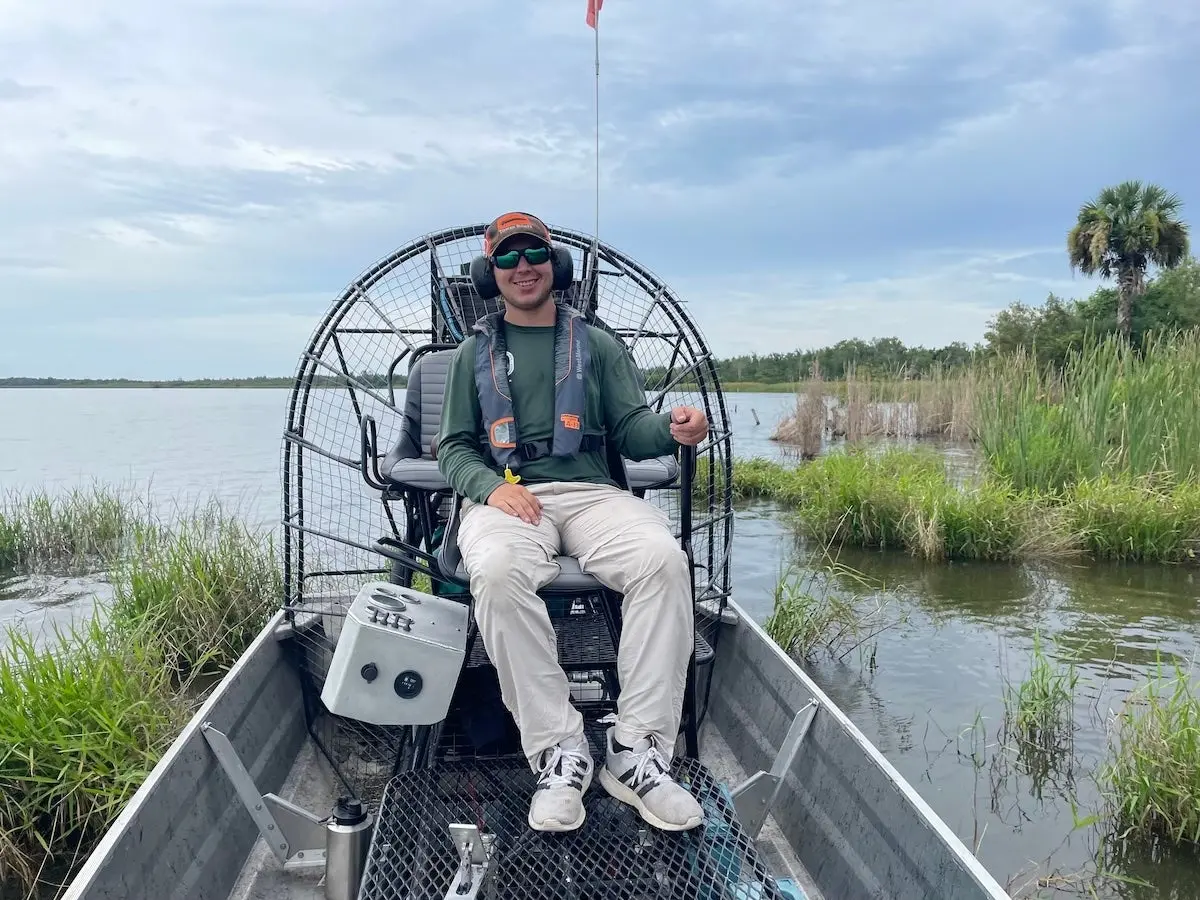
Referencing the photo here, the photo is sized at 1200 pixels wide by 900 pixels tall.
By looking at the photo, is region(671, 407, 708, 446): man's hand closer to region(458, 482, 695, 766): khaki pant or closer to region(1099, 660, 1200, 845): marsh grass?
region(458, 482, 695, 766): khaki pant

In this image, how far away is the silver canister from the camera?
2.41 metres

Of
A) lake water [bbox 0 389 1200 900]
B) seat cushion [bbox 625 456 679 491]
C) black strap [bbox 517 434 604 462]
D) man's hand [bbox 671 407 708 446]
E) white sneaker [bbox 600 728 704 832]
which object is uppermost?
man's hand [bbox 671 407 708 446]

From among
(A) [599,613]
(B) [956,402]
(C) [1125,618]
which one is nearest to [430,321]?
(A) [599,613]

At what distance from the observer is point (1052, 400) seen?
10547 mm

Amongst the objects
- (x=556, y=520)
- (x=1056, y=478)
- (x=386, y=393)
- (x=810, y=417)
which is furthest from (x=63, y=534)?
(x=810, y=417)

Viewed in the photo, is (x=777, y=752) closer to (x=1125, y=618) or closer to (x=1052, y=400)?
(x=1125, y=618)

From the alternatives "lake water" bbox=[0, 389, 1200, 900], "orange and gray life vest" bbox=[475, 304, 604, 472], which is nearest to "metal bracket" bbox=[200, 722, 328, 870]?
"orange and gray life vest" bbox=[475, 304, 604, 472]

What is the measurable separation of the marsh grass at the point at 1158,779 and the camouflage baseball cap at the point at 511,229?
9.64 feet

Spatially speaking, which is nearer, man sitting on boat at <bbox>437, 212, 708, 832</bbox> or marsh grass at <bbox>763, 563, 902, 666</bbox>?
man sitting on boat at <bbox>437, 212, 708, 832</bbox>

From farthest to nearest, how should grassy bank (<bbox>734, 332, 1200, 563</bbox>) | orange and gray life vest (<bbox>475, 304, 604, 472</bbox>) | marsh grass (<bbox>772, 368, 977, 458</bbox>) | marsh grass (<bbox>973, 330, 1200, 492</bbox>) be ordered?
marsh grass (<bbox>772, 368, 977, 458</bbox>)
marsh grass (<bbox>973, 330, 1200, 492</bbox>)
grassy bank (<bbox>734, 332, 1200, 563</bbox>)
orange and gray life vest (<bbox>475, 304, 604, 472</bbox>)

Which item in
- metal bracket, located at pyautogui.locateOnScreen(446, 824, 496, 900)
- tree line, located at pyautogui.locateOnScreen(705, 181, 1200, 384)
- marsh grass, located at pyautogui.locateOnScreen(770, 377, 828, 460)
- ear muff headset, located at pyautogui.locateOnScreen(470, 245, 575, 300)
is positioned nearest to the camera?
metal bracket, located at pyautogui.locateOnScreen(446, 824, 496, 900)

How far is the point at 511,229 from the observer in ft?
9.21

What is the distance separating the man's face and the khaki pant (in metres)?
0.80

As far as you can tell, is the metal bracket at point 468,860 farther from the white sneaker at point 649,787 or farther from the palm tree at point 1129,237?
the palm tree at point 1129,237
